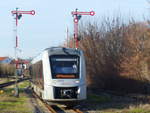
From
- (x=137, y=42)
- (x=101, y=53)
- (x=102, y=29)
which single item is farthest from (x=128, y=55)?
(x=102, y=29)

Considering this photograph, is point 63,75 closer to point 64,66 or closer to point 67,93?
point 64,66

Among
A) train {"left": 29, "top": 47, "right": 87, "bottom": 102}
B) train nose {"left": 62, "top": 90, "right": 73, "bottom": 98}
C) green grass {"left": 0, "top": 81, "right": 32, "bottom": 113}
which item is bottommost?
green grass {"left": 0, "top": 81, "right": 32, "bottom": 113}

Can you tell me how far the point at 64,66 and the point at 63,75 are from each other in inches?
20.8

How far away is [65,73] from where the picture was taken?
60.1 feet

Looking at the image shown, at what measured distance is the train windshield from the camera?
18.3 m

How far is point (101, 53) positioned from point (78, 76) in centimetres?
1981

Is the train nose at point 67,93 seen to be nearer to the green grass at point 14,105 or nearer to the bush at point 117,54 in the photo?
the green grass at point 14,105

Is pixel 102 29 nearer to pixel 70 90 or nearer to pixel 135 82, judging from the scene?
pixel 135 82

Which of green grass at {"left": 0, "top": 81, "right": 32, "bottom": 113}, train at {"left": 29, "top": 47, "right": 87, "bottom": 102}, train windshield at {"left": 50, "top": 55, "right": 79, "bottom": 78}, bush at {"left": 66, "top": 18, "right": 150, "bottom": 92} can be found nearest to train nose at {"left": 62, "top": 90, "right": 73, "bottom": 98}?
train at {"left": 29, "top": 47, "right": 87, "bottom": 102}

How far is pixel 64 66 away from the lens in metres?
18.5

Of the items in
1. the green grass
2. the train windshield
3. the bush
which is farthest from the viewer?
the bush

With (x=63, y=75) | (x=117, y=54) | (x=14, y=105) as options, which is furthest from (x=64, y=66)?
(x=117, y=54)

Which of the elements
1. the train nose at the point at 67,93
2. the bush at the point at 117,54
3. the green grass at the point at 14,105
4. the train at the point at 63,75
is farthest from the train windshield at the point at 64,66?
the bush at the point at 117,54

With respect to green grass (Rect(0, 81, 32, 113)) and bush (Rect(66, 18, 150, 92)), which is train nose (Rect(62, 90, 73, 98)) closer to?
green grass (Rect(0, 81, 32, 113))
